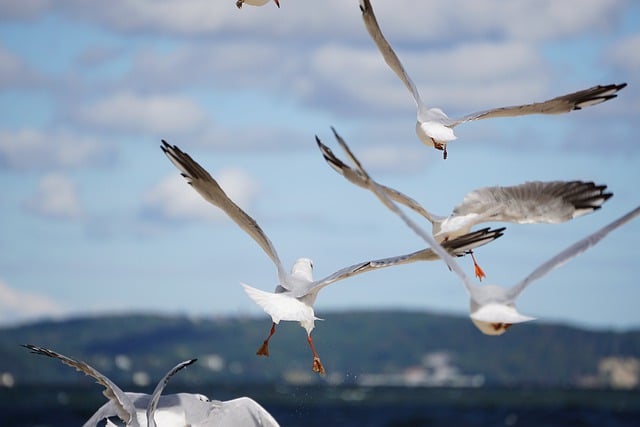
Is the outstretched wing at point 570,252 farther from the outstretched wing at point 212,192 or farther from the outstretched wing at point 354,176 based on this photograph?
the outstretched wing at point 212,192

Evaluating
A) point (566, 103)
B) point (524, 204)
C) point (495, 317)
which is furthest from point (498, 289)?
point (566, 103)

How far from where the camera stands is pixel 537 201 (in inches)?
415

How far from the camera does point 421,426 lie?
205 ft

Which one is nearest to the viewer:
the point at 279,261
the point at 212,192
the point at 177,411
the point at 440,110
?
the point at 177,411

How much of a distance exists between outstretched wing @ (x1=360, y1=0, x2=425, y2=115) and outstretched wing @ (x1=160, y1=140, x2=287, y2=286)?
1.87 m

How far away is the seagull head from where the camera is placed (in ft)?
29.0

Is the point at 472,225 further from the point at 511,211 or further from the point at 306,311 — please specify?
the point at 306,311

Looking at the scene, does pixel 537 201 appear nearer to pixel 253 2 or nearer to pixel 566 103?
pixel 566 103

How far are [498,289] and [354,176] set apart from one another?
1273 mm

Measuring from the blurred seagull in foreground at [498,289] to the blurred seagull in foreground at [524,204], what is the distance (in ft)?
3.39

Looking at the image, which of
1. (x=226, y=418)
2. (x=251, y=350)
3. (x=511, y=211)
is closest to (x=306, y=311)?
(x=226, y=418)

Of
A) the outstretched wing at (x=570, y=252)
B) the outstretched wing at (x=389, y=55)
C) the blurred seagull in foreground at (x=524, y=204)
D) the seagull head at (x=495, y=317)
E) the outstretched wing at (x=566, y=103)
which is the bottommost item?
the seagull head at (x=495, y=317)

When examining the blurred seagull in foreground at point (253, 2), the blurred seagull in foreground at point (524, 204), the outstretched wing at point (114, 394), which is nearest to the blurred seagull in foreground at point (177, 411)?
the outstretched wing at point (114, 394)

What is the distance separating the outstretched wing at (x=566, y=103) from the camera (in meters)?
→ 10.9
